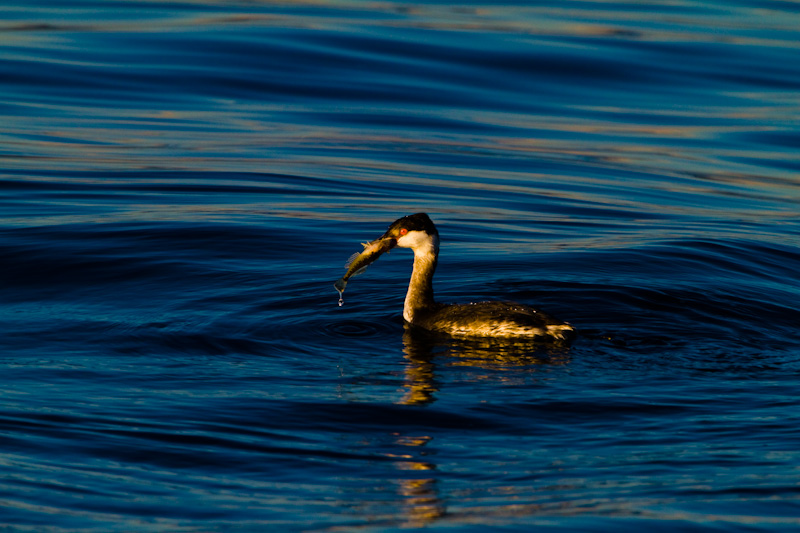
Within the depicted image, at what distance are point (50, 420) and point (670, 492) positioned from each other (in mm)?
3975

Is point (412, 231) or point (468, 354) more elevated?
point (412, 231)

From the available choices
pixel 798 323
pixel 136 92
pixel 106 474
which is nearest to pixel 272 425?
pixel 106 474

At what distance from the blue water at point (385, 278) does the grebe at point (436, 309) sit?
7.8 inches

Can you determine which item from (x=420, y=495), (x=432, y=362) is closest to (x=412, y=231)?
(x=432, y=362)

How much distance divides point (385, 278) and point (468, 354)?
124 inches

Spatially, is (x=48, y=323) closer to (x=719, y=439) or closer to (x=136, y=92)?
(x=719, y=439)

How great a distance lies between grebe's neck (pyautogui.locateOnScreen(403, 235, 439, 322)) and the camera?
10891 mm

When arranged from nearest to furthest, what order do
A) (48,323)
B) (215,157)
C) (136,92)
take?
(48,323) < (215,157) < (136,92)

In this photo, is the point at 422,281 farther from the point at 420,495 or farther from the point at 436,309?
the point at 420,495

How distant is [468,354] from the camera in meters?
9.93

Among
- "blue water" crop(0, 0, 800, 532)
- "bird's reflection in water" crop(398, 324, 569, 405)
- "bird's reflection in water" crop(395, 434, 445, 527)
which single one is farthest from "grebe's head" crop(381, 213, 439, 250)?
"bird's reflection in water" crop(395, 434, 445, 527)

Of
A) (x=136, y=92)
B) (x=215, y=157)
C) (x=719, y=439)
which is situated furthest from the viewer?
(x=136, y=92)

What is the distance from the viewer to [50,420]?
800 centimetres

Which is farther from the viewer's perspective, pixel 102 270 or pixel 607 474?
pixel 102 270
